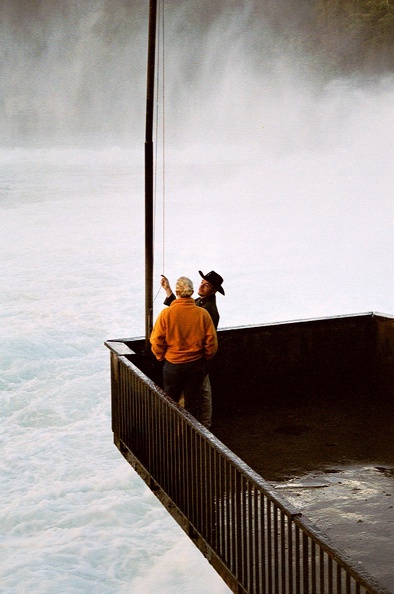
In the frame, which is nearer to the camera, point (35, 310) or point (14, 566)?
point (14, 566)

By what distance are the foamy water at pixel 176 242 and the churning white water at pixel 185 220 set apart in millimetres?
100

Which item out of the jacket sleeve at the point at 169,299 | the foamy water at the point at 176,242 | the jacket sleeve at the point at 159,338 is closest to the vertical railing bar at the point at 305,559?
the jacket sleeve at the point at 159,338

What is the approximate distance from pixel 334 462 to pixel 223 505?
1.72 meters

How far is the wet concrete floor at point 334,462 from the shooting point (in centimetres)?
648

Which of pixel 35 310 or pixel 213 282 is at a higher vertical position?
pixel 213 282

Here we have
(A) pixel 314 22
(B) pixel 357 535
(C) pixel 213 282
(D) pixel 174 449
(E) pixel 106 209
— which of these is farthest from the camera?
(E) pixel 106 209

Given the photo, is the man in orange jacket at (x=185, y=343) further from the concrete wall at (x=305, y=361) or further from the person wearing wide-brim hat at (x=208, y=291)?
the concrete wall at (x=305, y=361)

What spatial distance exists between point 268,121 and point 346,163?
5942 mm

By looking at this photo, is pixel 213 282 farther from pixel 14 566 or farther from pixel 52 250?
pixel 52 250

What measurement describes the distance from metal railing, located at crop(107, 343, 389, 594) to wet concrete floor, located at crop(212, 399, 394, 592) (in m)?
0.41

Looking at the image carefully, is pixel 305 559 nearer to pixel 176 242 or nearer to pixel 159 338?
pixel 159 338

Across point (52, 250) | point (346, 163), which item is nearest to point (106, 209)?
point (52, 250)

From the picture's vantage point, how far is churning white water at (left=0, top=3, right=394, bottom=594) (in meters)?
55.3

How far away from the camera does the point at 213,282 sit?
8477 mm
